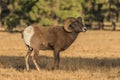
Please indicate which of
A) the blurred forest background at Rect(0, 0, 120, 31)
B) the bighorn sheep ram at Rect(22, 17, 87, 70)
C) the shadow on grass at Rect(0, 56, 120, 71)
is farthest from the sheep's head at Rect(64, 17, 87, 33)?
the blurred forest background at Rect(0, 0, 120, 31)

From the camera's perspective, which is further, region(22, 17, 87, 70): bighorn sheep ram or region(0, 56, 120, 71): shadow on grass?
region(0, 56, 120, 71): shadow on grass

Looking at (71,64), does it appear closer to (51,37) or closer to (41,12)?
(51,37)

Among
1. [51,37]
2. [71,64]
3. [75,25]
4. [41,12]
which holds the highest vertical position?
[75,25]

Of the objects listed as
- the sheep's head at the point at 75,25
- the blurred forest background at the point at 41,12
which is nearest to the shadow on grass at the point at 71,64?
the sheep's head at the point at 75,25

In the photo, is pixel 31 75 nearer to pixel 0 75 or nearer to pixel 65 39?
pixel 0 75

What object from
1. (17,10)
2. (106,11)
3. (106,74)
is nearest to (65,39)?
(106,74)

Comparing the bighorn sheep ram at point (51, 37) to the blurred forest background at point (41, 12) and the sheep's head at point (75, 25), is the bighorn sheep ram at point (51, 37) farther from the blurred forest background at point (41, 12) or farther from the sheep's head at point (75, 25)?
the blurred forest background at point (41, 12)

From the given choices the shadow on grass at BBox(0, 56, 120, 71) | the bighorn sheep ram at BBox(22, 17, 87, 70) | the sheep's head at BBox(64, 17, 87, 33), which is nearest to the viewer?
the bighorn sheep ram at BBox(22, 17, 87, 70)

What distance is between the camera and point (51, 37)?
17891 millimetres

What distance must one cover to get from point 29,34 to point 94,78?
4.61 meters

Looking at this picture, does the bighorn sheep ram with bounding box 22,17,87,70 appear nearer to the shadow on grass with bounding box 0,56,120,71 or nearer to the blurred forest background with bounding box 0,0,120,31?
the shadow on grass with bounding box 0,56,120,71

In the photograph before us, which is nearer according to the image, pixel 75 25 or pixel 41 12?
pixel 75 25

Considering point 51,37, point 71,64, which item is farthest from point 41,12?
point 51,37

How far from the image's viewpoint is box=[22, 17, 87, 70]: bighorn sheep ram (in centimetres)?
1767
